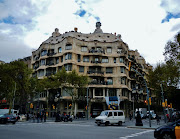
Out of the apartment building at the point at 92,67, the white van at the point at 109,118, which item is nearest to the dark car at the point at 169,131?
the white van at the point at 109,118

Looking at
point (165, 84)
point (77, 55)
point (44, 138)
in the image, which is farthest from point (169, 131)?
point (77, 55)

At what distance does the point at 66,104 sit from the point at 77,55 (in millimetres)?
13154

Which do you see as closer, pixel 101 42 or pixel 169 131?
pixel 169 131

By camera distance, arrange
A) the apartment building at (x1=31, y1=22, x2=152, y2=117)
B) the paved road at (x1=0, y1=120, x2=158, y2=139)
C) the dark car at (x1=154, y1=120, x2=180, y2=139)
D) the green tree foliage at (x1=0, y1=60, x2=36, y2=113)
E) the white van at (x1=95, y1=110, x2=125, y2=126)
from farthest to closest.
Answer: the apartment building at (x1=31, y1=22, x2=152, y2=117)
the green tree foliage at (x1=0, y1=60, x2=36, y2=113)
the white van at (x1=95, y1=110, x2=125, y2=126)
the paved road at (x1=0, y1=120, x2=158, y2=139)
the dark car at (x1=154, y1=120, x2=180, y2=139)

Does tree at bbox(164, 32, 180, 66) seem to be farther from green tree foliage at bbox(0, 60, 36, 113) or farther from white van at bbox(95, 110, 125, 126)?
green tree foliage at bbox(0, 60, 36, 113)

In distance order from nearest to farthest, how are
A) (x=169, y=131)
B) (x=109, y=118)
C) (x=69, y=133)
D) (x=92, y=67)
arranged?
(x=169, y=131)
(x=69, y=133)
(x=109, y=118)
(x=92, y=67)

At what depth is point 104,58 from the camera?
54.0 meters

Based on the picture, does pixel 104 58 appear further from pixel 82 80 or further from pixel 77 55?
pixel 82 80

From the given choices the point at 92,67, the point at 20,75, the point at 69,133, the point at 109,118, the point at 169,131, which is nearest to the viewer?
the point at 169,131

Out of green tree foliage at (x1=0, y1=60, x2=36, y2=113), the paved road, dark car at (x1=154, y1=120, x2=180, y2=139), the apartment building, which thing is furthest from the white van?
the apartment building

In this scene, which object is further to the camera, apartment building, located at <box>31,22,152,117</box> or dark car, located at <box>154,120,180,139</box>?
apartment building, located at <box>31,22,152,117</box>

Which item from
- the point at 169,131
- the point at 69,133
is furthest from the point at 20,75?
the point at 169,131

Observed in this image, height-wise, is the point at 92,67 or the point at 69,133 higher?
the point at 92,67

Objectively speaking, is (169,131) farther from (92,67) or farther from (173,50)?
(92,67)
